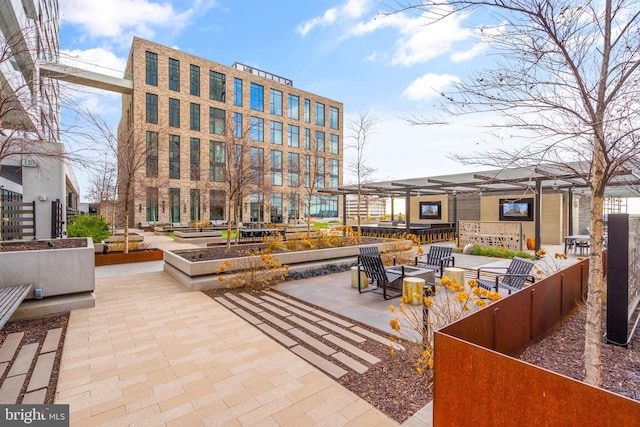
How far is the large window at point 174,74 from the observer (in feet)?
97.9

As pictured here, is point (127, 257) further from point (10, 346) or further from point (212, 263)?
point (10, 346)

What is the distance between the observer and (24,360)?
3.42 m

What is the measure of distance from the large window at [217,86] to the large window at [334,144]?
16.9 metres

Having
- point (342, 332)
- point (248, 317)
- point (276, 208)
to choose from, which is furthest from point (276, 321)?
point (276, 208)

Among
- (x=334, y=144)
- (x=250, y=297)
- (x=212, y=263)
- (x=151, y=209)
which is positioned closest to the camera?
(x=250, y=297)

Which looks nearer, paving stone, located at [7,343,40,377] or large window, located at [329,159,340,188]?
paving stone, located at [7,343,40,377]

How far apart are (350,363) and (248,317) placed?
87.1 inches

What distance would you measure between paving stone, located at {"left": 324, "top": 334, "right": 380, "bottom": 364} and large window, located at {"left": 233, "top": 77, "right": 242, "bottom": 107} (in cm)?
3533

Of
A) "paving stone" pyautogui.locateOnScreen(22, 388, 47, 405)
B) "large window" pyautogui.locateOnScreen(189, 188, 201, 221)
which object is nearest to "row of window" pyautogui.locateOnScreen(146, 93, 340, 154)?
"large window" pyautogui.locateOnScreen(189, 188, 201, 221)

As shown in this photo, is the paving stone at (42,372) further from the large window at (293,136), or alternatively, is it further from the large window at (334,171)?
the large window at (334,171)

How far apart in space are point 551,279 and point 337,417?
351cm

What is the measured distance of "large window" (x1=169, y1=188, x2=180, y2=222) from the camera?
1160 inches

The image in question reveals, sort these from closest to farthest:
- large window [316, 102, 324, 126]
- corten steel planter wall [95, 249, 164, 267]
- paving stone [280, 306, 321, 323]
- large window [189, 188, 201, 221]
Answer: paving stone [280, 306, 321, 323] < corten steel planter wall [95, 249, 164, 267] < large window [189, 188, 201, 221] < large window [316, 102, 324, 126]

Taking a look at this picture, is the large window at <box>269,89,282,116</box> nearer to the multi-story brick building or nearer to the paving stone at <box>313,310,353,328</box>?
the multi-story brick building
